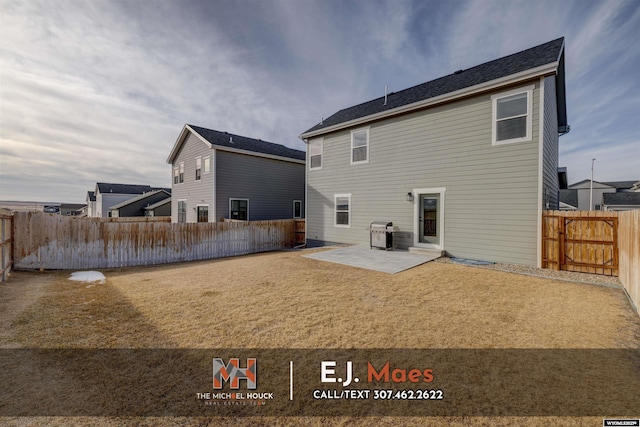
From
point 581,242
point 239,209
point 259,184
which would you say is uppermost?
point 259,184

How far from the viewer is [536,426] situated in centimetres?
206

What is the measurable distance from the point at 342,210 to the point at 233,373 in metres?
9.97

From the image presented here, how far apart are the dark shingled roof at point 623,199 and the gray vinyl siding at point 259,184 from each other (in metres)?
34.3

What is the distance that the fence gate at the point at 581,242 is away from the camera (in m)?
6.42

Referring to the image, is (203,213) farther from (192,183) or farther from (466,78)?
(466,78)

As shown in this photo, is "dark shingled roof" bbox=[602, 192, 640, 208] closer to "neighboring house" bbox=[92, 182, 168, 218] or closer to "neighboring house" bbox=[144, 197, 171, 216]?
"neighboring house" bbox=[144, 197, 171, 216]

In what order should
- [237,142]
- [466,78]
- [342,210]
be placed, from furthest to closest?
[237,142] < [342,210] < [466,78]

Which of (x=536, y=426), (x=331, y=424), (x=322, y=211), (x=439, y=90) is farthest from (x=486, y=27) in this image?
(x=331, y=424)

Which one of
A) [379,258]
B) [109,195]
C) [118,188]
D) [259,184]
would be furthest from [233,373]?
[118,188]

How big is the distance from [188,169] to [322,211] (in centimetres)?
1119

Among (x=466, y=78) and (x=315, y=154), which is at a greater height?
(x=466, y=78)

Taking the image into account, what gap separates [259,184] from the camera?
56.2ft

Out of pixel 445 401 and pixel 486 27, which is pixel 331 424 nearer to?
pixel 445 401

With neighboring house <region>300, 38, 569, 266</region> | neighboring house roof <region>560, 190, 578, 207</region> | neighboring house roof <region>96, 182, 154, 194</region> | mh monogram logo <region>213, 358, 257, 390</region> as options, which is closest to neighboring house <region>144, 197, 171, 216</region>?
neighboring house roof <region>96, 182, 154, 194</region>
